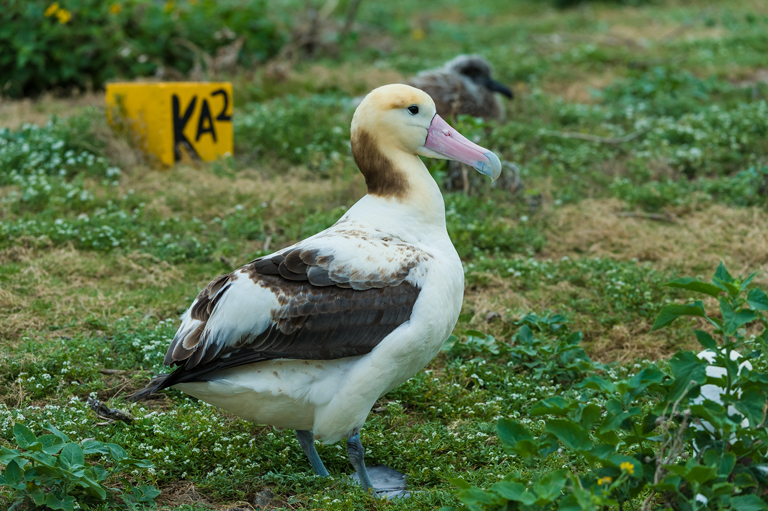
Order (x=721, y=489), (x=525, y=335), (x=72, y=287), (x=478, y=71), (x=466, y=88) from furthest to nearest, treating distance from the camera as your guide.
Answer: (x=478, y=71) < (x=466, y=88) < (x=72, y=287) < (x=525, y=335) < (x=721, y=489)

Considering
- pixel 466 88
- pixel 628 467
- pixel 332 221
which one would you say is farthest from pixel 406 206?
pixel 466 88

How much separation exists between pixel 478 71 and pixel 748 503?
22.5 ft

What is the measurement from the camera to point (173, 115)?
681cm

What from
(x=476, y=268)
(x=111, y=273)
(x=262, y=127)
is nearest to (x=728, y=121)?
(x=476, y=268)

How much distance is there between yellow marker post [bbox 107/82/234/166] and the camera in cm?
681

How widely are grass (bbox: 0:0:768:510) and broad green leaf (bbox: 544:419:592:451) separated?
68 cm

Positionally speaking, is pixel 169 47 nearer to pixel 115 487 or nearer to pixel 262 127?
pixel 262 127

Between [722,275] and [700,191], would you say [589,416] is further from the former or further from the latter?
[700,191]

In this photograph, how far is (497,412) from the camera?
3695mm

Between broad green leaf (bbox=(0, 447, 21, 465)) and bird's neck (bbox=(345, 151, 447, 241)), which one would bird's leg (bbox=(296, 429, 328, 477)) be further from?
broad green leaf (bbox=(0, 447, 21, 465))

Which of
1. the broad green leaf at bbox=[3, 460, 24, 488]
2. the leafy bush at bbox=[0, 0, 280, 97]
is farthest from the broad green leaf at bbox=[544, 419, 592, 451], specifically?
the leafy bush at bbox=[0, 0, 280, 97]

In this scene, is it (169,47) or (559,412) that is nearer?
(559,412)

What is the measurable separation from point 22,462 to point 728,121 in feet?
21.5

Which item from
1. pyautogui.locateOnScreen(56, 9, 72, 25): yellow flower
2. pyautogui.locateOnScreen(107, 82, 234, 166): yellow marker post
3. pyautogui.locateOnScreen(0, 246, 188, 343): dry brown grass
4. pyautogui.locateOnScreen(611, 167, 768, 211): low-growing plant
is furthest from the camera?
pyautogui.locateOnScreen(56, 9, 72, 25): yellow flower
